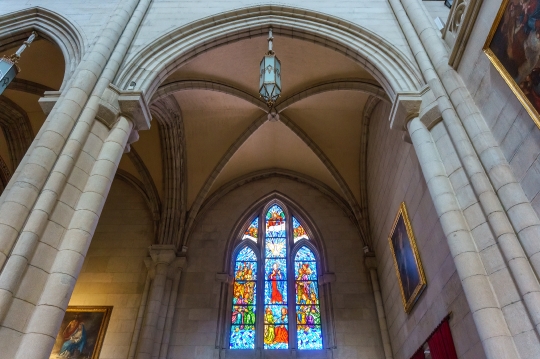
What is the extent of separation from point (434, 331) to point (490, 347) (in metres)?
2.73

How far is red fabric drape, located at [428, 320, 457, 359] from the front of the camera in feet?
18.7

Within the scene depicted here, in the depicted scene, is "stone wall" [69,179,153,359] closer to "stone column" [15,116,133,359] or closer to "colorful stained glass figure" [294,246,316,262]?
"colorful stained glass figure" [294,246,316,262]

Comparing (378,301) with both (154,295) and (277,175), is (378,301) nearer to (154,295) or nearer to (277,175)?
(277,175)

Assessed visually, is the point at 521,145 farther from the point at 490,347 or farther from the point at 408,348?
the point at 408,348

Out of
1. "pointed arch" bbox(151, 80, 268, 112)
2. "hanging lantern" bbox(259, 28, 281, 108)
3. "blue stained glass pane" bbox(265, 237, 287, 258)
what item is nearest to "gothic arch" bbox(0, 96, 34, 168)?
"pointed arch" bbox(151, 80, 268, 112)

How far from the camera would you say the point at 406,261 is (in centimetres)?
752

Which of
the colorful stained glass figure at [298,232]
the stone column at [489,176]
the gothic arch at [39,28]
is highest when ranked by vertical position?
the gothic arch at [39,28]

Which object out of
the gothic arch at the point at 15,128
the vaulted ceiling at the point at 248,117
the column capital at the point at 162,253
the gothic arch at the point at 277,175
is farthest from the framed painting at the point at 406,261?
the gothic arch at the point at 15,128

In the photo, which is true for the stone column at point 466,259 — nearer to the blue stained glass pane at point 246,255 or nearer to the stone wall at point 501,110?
the stone wall at point 501,110

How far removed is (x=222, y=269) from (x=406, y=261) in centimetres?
499

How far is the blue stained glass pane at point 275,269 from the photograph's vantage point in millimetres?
10477

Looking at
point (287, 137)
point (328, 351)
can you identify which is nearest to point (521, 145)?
point (328, 351)

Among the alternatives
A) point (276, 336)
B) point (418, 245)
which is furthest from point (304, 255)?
point (418, 245)

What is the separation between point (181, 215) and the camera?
1098 cm
